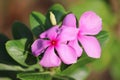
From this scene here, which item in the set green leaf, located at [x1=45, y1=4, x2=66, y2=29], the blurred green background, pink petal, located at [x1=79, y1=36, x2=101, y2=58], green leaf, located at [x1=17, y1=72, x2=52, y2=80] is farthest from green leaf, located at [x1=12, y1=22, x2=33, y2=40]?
the blurred green background

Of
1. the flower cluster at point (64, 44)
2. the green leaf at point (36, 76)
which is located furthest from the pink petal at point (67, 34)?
the green leaf at point (36, 76)

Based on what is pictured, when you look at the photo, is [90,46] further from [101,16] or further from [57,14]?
[101,16]

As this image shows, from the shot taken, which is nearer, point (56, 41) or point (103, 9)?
point (56, 41)

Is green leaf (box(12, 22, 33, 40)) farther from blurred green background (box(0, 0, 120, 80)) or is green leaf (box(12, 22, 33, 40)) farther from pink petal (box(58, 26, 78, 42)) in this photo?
blurred green background (box(0, 0, 120, 80))

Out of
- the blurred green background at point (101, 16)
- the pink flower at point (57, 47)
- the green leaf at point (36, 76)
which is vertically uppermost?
the pink flower at point (57, 47)

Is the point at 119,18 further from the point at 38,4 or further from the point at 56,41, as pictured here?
the point at 56,41

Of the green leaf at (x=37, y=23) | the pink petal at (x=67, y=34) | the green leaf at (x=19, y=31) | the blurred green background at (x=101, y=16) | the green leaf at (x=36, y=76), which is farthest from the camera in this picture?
the blurred green background at (x=101, y=16)

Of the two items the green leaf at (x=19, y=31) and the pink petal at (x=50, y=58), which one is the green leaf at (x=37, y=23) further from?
the pink petal at (x=50, y=58)

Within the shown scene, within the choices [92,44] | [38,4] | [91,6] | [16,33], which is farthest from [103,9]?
[92,44]
